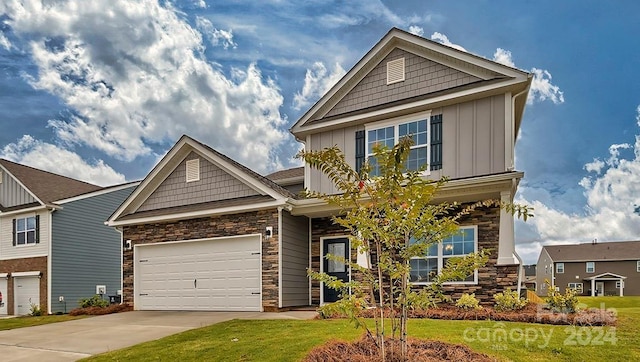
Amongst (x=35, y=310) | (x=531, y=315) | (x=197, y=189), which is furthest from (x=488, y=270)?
(x=35, y=310)

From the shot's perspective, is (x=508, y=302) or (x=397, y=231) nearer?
(x=397, y=231)

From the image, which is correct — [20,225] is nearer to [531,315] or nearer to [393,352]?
[393,352]

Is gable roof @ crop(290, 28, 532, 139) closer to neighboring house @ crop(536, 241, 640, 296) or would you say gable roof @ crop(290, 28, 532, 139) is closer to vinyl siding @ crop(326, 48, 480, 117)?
vinyl siding @ crop(326, 48, 480, 117)

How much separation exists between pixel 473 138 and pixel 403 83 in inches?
108

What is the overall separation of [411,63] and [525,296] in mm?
7043

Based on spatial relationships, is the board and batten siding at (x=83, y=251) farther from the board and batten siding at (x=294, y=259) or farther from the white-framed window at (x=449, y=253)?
the white-framed window at (x=449, y=253)

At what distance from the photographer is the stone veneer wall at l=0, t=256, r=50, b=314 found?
784 inches

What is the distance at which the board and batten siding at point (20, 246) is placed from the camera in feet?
67.1

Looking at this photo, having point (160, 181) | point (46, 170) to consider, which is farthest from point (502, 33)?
point (46, 170)

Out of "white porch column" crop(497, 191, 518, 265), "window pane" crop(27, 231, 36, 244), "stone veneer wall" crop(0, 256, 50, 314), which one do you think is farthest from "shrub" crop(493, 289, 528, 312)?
"window pane" crop(27, 231, 36, 244)

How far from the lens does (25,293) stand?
20.8 meters

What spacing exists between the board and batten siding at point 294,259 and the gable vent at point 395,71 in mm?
4950

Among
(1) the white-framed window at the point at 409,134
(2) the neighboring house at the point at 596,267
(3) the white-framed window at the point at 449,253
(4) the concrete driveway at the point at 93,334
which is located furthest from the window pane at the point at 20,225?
(2) the neighboring house at the point at 596,267

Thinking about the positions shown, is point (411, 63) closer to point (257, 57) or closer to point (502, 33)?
point (502, 33)
